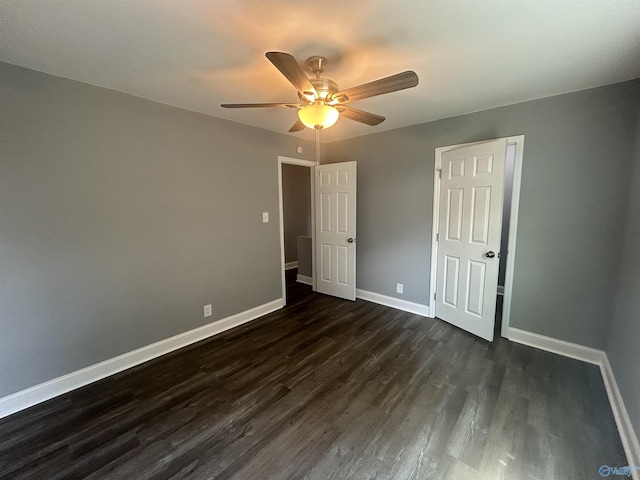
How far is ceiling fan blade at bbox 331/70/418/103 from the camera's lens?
1418 millimetres

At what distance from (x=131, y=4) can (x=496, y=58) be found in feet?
A: 7.08

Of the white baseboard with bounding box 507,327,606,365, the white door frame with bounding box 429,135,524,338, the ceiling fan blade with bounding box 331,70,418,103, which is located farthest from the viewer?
the white door frame with bounding box 429,135,524,338

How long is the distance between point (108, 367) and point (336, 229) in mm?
2999

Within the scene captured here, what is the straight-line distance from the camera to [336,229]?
407 centimetres

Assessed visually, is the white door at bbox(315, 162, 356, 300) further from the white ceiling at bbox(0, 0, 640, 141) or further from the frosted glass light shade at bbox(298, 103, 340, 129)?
the frosted glass light shade at bbox(298, 103, 340, 129)

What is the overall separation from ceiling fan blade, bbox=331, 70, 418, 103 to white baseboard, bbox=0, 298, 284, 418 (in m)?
2.66

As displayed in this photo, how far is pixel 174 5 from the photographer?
1.28m

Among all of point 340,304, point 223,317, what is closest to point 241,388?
point 223,317

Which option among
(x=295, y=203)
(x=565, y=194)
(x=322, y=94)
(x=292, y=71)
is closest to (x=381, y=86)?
(x=322, y=94)

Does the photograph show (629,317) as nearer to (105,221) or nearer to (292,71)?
(292,71)

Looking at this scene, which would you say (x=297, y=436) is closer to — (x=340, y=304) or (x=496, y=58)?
(x=340, y=304)

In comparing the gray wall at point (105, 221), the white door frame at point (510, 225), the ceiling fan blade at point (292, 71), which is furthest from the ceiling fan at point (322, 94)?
the white door frame at point (510, 225)

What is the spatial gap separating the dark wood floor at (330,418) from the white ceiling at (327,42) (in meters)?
2.41

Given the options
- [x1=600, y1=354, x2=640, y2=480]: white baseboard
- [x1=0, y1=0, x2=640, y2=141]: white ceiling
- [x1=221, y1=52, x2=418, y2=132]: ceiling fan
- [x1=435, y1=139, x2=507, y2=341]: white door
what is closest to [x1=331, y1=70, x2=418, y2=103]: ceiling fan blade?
[x1=221, y1=52, x2=418, y2=132]: ceiling fan
